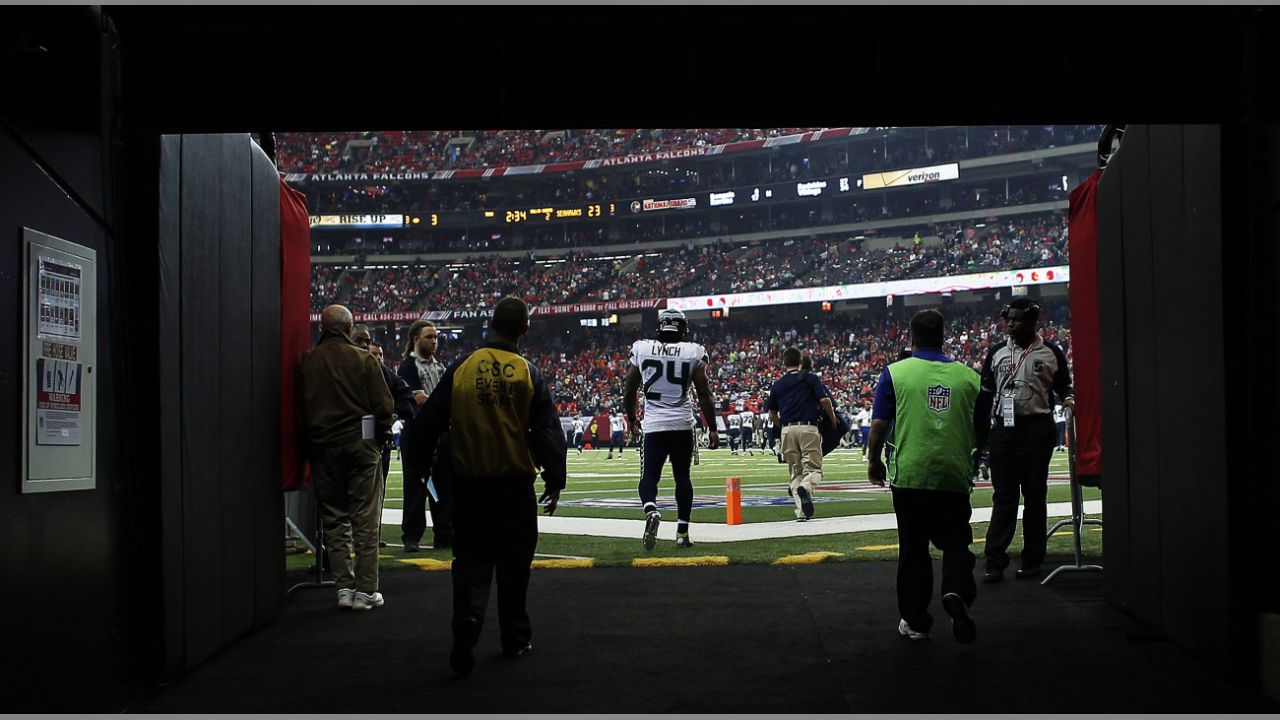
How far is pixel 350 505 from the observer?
7.88 meters

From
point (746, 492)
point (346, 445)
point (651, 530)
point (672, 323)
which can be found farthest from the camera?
point (746, 492)

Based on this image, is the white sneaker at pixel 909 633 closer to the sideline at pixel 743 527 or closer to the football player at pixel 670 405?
the football player at pixel 670 405

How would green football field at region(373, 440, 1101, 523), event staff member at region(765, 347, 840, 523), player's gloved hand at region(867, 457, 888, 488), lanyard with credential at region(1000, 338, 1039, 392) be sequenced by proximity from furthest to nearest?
green football field at region(373, 440, 1101, 523) < event staff member at region(765, 347, 840, 523) < lanyard with credential at region(1000, 338, 1039, 392) < player's gloved hand at region(867, 457, 888, 488)

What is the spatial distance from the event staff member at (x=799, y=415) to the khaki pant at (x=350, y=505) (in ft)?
21.4

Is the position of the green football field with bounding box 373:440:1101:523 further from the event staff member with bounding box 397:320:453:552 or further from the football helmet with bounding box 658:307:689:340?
the event staff member with bounding box 397:320:453:552

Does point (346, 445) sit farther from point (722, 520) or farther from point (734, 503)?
point (722, 520)

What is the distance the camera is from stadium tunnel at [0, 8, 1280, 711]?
16.4 ft

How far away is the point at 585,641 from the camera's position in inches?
250

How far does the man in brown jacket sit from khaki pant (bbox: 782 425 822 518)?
643 centimetres

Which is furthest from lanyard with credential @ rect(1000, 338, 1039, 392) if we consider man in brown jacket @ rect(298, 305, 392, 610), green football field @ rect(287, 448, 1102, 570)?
man in brown jacket @ rect(298, 305, 392, 610)

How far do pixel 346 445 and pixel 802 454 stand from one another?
704 cm

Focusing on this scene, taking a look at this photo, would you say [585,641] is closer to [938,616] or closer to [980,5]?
[938,616]

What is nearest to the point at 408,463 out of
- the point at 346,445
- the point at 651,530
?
the point at 651,530

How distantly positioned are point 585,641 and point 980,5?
3897mm
